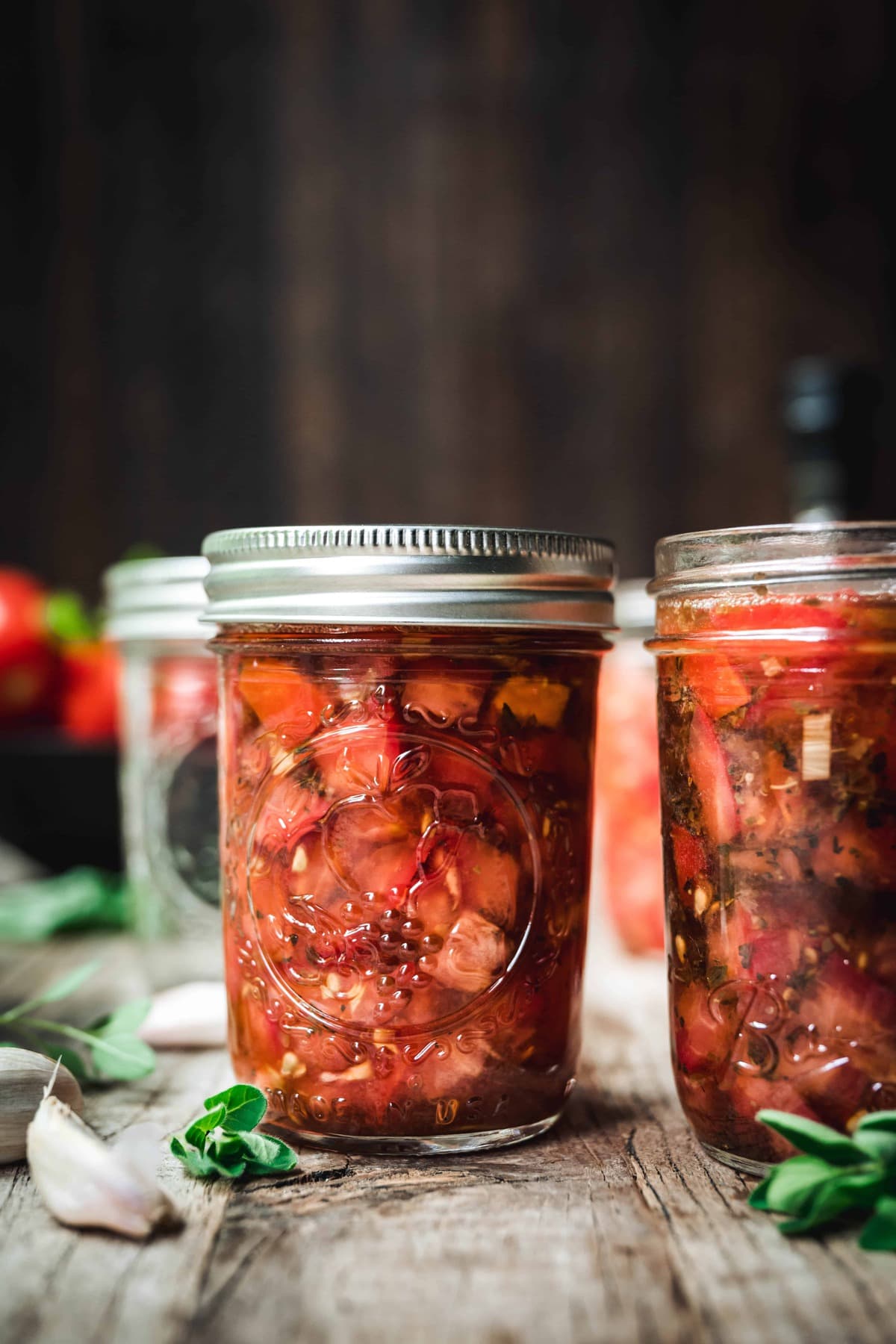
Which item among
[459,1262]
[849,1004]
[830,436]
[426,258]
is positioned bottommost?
[459,1262]

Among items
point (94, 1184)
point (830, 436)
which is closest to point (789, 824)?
point (94, 1184)

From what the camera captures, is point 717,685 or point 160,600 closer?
point 717,685

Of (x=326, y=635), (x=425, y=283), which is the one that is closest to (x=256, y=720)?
(x=326, y=635)

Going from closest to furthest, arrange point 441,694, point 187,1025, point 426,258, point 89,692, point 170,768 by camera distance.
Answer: point 441,694 < point 187,1025 < point 170,768 < point 89,692 < point 426,258

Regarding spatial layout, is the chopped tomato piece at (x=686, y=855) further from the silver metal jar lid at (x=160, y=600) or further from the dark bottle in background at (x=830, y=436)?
the dark bottle in background at (x=830, y=436)

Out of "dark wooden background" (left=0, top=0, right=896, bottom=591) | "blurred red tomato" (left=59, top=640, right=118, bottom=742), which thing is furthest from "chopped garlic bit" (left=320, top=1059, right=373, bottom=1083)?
"dark wooden background" (left=0, top=0, right=896, bottom=591)

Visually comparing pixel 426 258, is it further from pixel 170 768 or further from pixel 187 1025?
pixel 187 1025

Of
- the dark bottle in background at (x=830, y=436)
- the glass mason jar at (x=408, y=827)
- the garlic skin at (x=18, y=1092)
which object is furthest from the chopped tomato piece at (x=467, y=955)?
the dark bottle in background at (x=830, y=436)
